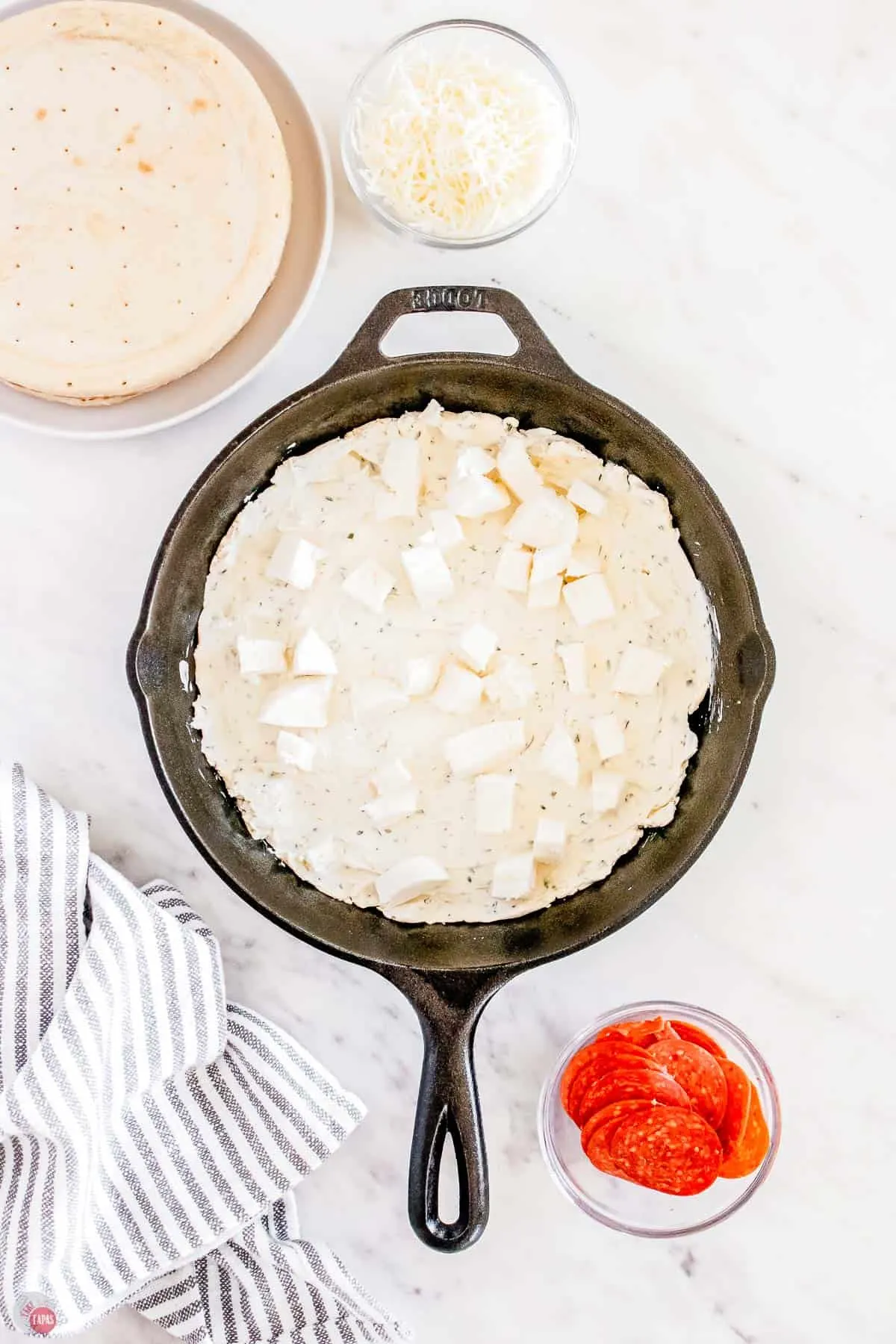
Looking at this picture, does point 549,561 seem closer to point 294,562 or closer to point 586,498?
point 586,498

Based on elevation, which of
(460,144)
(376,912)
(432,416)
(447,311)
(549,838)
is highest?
(460,144)

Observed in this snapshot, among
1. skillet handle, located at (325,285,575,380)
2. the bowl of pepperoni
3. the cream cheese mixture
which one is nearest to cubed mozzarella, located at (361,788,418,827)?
the cream cheese mixture

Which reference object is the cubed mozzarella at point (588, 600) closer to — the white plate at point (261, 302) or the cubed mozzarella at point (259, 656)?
the cubed mozzarella at point (259, 656)

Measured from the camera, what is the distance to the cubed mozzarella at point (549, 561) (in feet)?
3.91

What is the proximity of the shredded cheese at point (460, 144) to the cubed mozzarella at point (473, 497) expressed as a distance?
267 mm

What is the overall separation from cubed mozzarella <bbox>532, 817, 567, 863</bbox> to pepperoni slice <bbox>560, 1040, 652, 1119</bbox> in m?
0.23

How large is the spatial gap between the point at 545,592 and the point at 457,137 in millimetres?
482

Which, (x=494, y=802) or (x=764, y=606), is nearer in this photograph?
(x=494, y=802)

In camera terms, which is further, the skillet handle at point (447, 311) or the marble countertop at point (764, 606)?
the marble countertop at point (764, 606)

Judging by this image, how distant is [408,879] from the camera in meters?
1.21

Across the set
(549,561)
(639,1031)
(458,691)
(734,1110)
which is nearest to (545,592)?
(549,561)

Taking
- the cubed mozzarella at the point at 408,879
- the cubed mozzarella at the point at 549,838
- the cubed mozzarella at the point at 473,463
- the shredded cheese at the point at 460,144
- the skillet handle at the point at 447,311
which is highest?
the shredded cheese at the point at 460,144

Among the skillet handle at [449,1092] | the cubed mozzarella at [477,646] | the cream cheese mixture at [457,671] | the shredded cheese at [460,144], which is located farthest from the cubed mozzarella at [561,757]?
the shredded cheese at [460,144]

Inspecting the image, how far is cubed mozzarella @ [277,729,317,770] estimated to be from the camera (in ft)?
3.91
